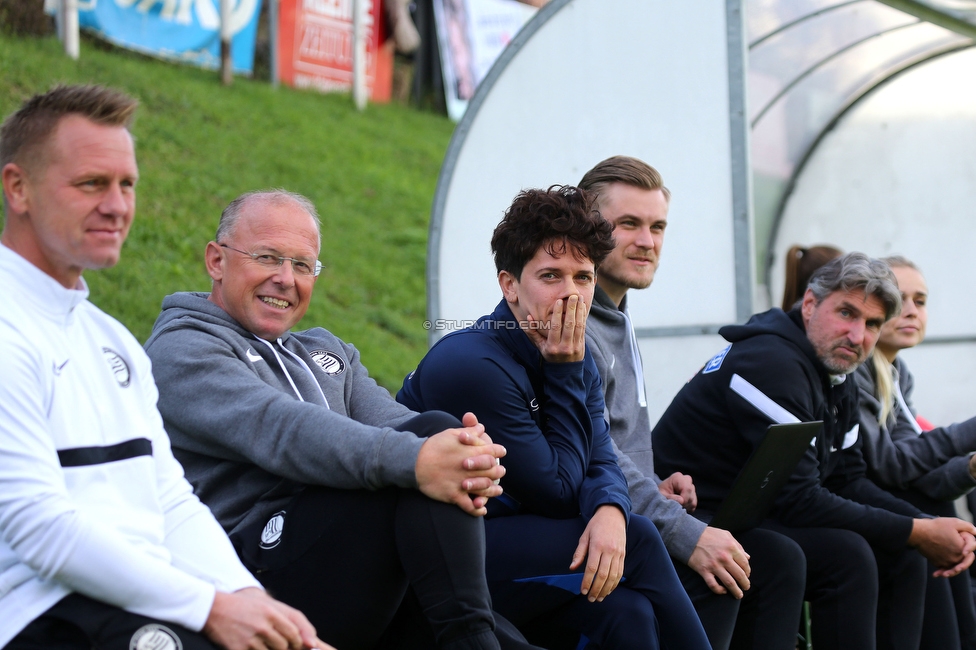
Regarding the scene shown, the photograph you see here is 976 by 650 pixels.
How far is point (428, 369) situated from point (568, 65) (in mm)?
2882

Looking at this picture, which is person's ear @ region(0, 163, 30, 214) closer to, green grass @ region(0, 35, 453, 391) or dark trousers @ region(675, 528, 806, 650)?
dark trousers @ region(675, 528, 806, 650)

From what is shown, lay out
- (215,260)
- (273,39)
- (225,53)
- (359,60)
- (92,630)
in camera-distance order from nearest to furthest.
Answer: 1. (92,630)
2. (215,260)
3. (225,53)
4. (273,39)
5. (359,60)

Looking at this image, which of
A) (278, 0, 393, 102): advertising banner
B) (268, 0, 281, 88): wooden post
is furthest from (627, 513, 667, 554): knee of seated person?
(278, 0, 393, 102): advertising banner

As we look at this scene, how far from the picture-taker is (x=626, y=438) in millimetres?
3477

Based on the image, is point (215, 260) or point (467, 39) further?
point (467, 39)

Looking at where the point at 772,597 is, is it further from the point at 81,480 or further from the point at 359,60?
the point at 359,60

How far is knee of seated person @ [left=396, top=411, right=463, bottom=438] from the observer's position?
2393 millimetres

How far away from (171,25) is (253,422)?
30.5ft

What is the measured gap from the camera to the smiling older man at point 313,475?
2.21 meters

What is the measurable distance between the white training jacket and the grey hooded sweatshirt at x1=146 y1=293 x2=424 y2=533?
0.28 meters

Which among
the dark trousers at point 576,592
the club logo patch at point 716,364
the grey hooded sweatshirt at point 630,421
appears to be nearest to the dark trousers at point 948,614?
the club logo patch at point 716,364

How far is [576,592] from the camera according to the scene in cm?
261

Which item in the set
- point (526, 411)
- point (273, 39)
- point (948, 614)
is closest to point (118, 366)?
point (526, 411)

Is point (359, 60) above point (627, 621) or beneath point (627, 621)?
above
